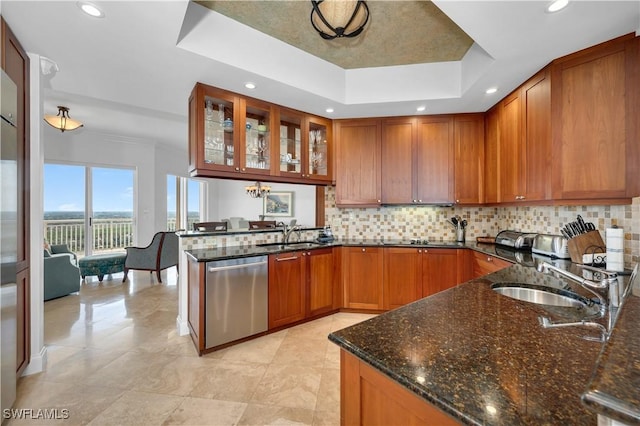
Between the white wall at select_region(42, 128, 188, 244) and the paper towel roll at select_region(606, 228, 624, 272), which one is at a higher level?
the white wall at select_region(42, 128, 188, 244)

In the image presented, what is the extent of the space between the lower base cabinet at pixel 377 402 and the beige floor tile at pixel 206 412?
1.13 meters

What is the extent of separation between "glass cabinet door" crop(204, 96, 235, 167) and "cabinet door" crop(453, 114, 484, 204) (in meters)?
2.57

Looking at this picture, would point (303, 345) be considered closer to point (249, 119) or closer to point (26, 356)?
point (26, 356)

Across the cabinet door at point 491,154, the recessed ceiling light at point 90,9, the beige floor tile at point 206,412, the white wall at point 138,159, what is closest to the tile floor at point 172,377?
the beige floor tile at point 206,412

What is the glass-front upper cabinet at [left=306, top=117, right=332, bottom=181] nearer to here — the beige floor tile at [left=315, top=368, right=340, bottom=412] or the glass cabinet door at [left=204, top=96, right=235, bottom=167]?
the glass cabinet door at [left=204, top=96, right=235, bottom=167]

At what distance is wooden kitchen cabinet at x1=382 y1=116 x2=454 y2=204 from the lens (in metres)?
3.19

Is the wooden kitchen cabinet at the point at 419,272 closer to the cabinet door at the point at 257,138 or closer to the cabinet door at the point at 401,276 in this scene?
the cabinet door at the point at 401,276

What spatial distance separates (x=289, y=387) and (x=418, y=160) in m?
2.72

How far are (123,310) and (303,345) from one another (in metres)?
2.45

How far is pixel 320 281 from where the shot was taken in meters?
3.04

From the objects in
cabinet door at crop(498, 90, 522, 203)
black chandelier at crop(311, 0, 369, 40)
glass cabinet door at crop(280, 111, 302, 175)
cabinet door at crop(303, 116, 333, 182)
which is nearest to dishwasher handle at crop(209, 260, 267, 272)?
glass cabinet door at crop(280, 111, 302, 175)

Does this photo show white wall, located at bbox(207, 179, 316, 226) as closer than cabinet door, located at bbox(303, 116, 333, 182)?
No

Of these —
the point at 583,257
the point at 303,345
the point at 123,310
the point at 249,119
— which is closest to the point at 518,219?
the point at 583,257

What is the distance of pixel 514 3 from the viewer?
150cm
